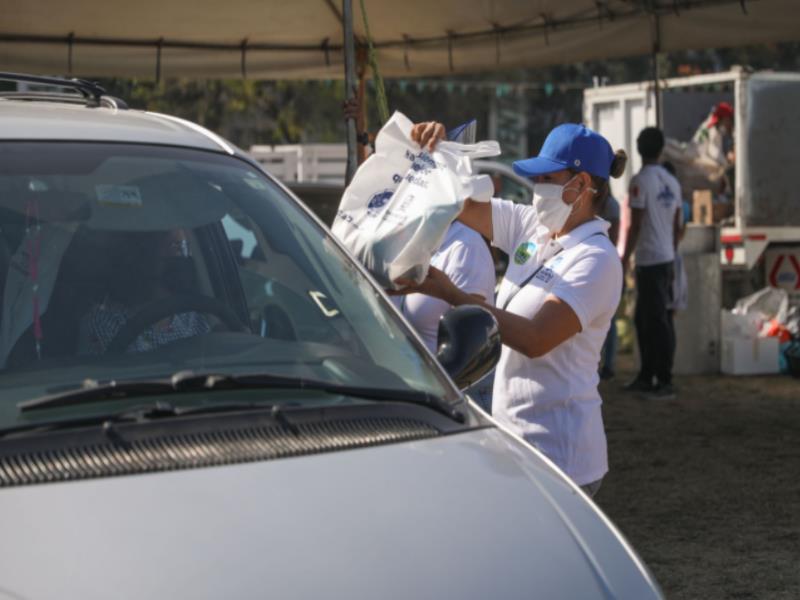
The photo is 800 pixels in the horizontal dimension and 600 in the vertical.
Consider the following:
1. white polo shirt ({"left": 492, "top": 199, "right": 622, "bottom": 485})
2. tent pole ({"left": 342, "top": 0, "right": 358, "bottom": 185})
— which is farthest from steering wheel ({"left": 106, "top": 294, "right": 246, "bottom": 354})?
tent pole ({"left": 342, "top": 0, "right": 358, "bottom": 185})

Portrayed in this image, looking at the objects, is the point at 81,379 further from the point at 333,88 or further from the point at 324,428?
the point at 333,88

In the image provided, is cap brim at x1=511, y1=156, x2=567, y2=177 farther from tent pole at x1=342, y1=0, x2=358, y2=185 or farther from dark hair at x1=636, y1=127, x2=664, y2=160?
dark hair at x1=636, y1=127, x2=664, y2=160

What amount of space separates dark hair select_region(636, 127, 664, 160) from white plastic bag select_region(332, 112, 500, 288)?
23.6 feet

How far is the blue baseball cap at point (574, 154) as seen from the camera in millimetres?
4523

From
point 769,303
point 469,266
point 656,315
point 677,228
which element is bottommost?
point 769,303

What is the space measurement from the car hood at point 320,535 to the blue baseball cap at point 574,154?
1.79 metres

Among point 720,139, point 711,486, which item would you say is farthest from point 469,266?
point 720,139

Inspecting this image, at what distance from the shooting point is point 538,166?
4.56 m

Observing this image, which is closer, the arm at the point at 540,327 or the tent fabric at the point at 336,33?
the arm at the point at 540,327

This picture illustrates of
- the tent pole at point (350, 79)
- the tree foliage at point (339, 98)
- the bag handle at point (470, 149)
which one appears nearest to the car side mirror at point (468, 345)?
the bag handle at point (470, 149)

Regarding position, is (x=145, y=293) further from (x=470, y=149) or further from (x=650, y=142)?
(x=650, y=142)

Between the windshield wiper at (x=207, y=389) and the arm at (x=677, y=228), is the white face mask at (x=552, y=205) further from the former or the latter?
the arm at (x=677, y=228)

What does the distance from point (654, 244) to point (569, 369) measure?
7.54 metres

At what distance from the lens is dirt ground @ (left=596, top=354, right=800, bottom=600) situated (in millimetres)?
6562
